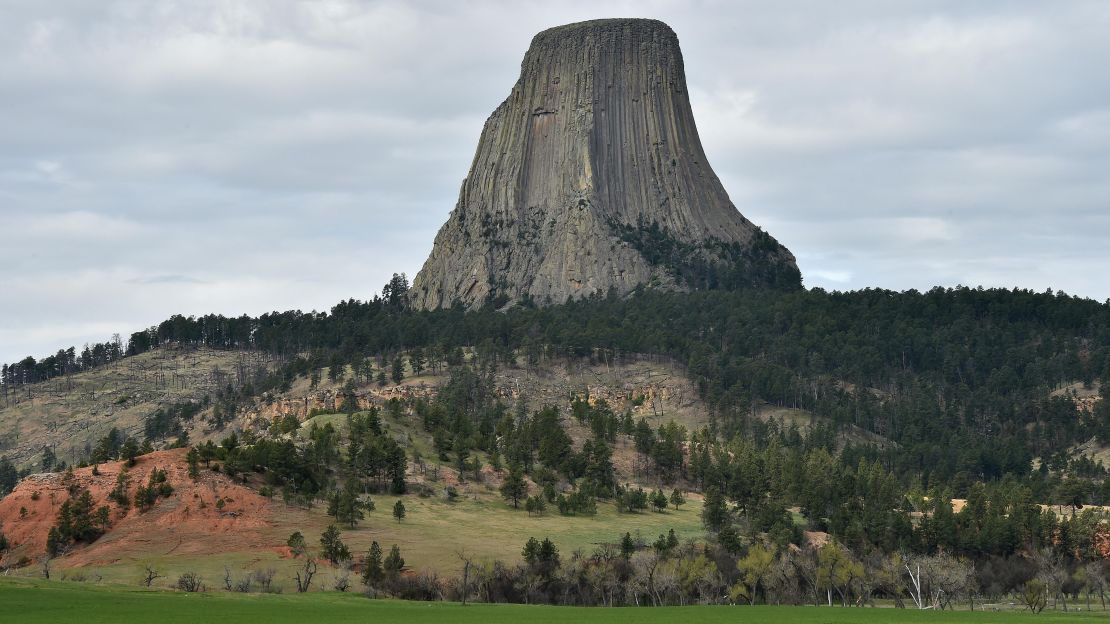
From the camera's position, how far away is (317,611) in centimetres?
8412

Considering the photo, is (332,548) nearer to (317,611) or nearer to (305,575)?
(305,575)

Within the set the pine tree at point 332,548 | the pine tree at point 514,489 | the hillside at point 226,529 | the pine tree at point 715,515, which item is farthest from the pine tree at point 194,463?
the pine tree at point 715,515

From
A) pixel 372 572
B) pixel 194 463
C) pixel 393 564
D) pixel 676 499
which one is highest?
pixel 194 463

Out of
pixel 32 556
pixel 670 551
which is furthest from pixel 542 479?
pixel 32 556

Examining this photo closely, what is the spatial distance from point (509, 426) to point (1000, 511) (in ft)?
200

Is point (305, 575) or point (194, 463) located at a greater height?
point (194, 463)

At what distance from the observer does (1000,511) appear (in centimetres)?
14738

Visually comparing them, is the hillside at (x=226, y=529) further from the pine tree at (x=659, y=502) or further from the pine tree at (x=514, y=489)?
the pine tree at (x=659, y=502)

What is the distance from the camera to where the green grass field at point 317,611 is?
73.6 meters

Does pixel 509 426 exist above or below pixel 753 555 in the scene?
above

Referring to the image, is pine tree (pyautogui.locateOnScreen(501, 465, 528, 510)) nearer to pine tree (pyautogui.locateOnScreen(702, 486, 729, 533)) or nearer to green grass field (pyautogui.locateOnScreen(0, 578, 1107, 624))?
pine tree (pyautogui.locateOnScreen(702, 486, 729, 533))

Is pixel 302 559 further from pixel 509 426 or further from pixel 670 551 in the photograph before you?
pixel 509 426

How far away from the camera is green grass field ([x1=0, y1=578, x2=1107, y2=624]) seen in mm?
73562

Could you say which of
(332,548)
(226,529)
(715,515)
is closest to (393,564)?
(332,548)
